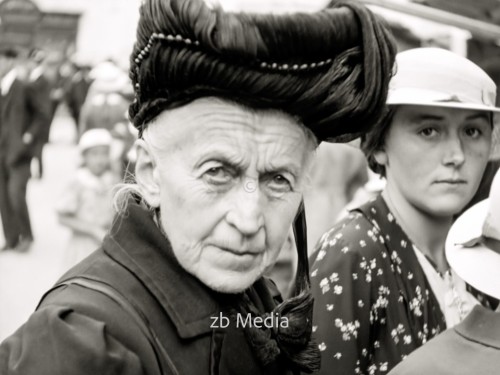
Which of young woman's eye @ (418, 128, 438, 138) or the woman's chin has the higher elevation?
the woman's chin

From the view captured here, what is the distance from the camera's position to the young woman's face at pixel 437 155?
151 inches

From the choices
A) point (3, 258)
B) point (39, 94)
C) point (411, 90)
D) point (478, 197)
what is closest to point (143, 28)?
point (411, 90)

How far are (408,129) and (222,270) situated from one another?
5.02 feet

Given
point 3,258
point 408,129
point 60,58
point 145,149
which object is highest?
point 145,149

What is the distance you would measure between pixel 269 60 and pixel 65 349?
0.80m

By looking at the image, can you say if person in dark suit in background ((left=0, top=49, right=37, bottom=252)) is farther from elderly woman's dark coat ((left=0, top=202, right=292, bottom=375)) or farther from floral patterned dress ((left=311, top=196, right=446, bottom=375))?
elderly woman's dark coat ((left=0, top=202, right=292, bottom=375))

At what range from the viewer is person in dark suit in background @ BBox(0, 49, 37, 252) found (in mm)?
14062

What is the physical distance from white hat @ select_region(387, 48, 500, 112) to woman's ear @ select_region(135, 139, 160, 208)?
137 centimetres

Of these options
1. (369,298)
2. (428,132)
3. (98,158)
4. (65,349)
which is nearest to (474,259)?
(369,298)

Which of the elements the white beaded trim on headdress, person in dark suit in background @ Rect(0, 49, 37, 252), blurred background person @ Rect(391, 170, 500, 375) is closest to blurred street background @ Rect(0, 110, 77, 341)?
person in dark suit in background @ Rect(0, 49, 37, 252)

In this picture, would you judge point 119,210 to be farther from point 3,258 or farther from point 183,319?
point 3,258

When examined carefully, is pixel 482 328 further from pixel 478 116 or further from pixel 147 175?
pixel 478 116

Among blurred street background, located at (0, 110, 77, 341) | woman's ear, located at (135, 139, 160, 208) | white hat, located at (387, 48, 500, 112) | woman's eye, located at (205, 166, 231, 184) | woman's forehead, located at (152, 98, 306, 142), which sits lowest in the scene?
blurred street background, located at (0, 110, 77, 341)

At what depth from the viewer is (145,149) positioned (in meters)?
2.65
